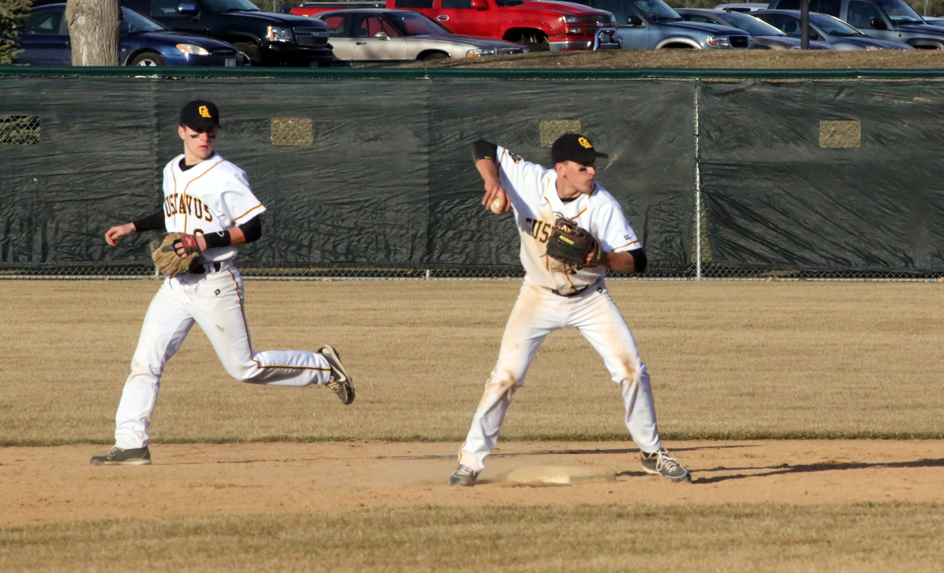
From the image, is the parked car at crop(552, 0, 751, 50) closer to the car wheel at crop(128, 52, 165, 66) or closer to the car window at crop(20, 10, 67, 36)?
the car wheel at crop(128, 52, 165, 66)

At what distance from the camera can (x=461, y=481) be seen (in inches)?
243

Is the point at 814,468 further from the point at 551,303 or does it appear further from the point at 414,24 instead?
the point at 414,24

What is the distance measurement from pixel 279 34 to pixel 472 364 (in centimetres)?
1347

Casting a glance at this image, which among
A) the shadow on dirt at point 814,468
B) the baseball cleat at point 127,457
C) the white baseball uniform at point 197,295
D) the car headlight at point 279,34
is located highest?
the car headlight at point 279,34

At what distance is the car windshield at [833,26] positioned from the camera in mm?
27359

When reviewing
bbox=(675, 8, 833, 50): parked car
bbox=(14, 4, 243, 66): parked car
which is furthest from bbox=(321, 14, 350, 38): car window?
bbox=(675, 8, 833, 50): parked car

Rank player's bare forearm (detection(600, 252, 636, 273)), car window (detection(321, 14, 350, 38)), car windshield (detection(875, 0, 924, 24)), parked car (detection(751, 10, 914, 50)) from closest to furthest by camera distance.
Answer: player's bare forearm (detection(600, 252, 636, 273)) < car window (detection(321, 14, 350, 38)) < parked car (detection(751, 10, 914, 50)) < car windshield (detection(875, 0, 924, 24))

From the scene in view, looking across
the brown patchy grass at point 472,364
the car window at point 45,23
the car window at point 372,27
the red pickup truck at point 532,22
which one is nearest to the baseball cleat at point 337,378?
the brown patchy grass at point 472,364

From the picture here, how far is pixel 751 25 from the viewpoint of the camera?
1105 inches

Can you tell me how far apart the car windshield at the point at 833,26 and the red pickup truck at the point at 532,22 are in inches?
211

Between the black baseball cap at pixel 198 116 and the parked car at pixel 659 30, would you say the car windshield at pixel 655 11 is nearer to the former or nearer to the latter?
the parked car at pixel 659 30

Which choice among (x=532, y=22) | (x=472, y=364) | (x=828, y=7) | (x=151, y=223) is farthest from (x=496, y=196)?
(x=828, y=7)

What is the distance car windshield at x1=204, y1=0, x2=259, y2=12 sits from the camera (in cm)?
2250

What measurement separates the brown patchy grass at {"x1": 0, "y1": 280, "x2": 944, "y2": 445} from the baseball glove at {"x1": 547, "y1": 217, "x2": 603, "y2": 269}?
7.70 ft
